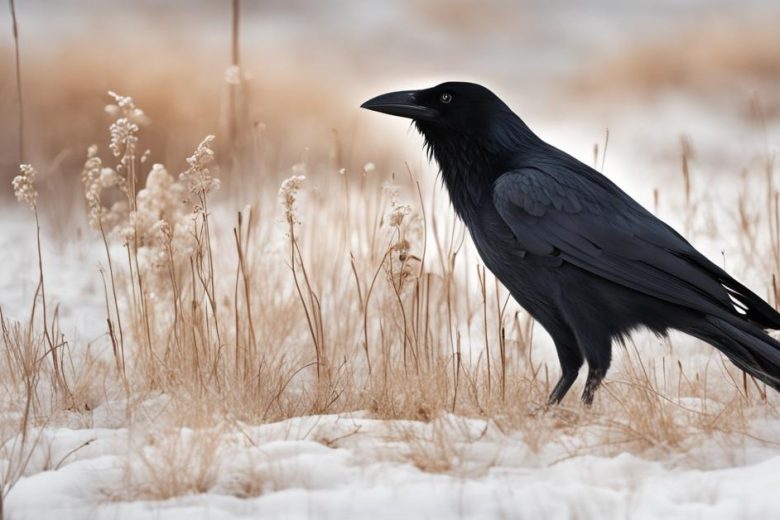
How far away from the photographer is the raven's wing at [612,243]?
12.7ft

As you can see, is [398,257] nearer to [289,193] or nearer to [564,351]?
[289,193]

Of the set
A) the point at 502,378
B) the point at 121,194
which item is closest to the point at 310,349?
the point at 502,378

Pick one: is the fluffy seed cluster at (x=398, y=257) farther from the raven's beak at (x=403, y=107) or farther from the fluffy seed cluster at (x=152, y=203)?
the fluffy seed cluster at (x=152, y=203)

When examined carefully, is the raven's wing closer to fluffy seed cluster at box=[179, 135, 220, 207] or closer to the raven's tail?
the raven's tail

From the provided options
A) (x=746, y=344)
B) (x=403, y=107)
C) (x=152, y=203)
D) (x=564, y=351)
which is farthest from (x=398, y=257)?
(x=746, y=344)

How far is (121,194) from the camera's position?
27.9ft

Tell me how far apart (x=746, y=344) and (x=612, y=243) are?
62 centimetres

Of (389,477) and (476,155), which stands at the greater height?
(476,155)

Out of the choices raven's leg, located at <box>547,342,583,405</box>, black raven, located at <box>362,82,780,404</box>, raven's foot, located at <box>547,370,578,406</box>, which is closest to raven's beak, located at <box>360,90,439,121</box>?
black raven, located at <box>362,82,780,404</box>

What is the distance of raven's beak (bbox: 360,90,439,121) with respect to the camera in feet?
14.4

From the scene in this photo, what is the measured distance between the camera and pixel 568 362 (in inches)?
163

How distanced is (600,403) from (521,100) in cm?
818

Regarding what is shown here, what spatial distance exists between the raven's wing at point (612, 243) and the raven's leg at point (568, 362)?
0.37m

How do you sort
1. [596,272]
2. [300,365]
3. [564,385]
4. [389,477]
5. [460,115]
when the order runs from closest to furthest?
1. [389,477]
2. [596,272]
3. [564,385]
4. [460,115]
5. [300,365]
